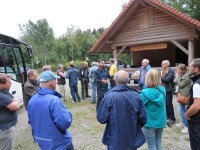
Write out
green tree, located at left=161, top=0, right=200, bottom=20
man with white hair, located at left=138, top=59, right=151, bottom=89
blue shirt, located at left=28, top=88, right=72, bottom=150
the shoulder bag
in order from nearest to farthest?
blue shirt, located at left=28, top=88, right=72, bottom=150 → the shoulder bag → man with white hair, located at left=138, top=59, right=151, bottom=89 → green tree, located at left=161, top=0, right=200, bottom=20

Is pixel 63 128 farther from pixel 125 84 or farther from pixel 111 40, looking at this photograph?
pixel 111 40

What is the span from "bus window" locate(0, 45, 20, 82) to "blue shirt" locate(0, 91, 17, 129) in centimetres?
491

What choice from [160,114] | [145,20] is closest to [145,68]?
[160,114]

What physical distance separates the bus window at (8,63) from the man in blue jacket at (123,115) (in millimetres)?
6016

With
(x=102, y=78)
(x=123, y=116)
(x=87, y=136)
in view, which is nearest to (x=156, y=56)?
(x=102, y=78)

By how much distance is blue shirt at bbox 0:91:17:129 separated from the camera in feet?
10.8

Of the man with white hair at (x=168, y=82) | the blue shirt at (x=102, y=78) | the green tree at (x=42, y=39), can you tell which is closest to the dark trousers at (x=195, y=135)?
the man with white hair at (x=168, y=82)

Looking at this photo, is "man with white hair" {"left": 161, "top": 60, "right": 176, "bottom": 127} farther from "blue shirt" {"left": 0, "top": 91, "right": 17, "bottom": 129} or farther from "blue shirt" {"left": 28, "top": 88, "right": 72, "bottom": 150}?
"blue shirt" {"left": 0, "top": 91, "right": 17, "bottom": 129}

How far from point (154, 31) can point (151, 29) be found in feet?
0.71

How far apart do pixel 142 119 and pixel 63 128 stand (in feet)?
3.56

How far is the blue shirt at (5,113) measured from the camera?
10.8 feet

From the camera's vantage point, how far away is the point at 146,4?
1191 cm

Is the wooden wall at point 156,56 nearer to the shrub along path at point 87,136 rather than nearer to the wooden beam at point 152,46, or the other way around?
the wooden beam at point 152,46

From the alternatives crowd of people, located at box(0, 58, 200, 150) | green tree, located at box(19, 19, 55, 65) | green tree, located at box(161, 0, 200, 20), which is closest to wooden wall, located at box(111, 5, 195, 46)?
green tree, located at box(161, 0, 200, 20)
